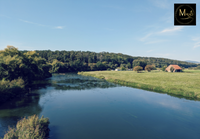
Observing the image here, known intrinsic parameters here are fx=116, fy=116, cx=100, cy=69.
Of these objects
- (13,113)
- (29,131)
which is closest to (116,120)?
(29,131)

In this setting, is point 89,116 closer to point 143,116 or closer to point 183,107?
point 143,116

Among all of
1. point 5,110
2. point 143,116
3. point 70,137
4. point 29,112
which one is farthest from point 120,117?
point 5,110

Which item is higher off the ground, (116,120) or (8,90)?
(8,90)

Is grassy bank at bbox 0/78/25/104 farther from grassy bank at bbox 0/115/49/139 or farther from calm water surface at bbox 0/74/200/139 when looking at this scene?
grassy bank at bbox 0/115/49/139

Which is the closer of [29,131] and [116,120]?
[29,131]

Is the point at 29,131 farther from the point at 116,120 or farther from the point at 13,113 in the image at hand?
the point at 116,120

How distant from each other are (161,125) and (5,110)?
24.1 m

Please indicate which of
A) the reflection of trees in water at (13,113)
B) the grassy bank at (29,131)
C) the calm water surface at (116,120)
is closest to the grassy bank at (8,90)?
the reflection of trees in water at (13,113)

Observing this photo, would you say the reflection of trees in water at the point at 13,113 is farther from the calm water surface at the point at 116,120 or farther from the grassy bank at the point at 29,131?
the grassy bank at the point at 29,131

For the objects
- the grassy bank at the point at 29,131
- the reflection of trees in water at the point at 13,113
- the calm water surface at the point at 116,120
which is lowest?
the calm water surface at the point at 116,120

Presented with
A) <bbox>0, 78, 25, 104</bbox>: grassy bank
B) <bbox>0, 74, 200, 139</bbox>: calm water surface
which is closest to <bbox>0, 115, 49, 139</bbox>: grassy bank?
<bbox>0, 74, 200, 139</bbox>: calm water surface

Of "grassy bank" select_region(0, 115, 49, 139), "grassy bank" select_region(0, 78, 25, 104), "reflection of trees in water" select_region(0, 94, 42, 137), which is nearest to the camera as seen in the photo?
"grassy bank" select_region(0, 115, 49, 139)

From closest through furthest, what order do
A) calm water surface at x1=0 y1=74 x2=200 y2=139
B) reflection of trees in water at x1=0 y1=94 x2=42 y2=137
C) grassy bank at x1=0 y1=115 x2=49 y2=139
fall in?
grassy bank at x1=0 y1=115 x2=49 y2=139
calm water surface at x1=0 y1=74 x2=200 y2=139
reflection of trees in water at x1=0 y1=94 x2=42 y2=137

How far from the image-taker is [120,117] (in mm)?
17688
